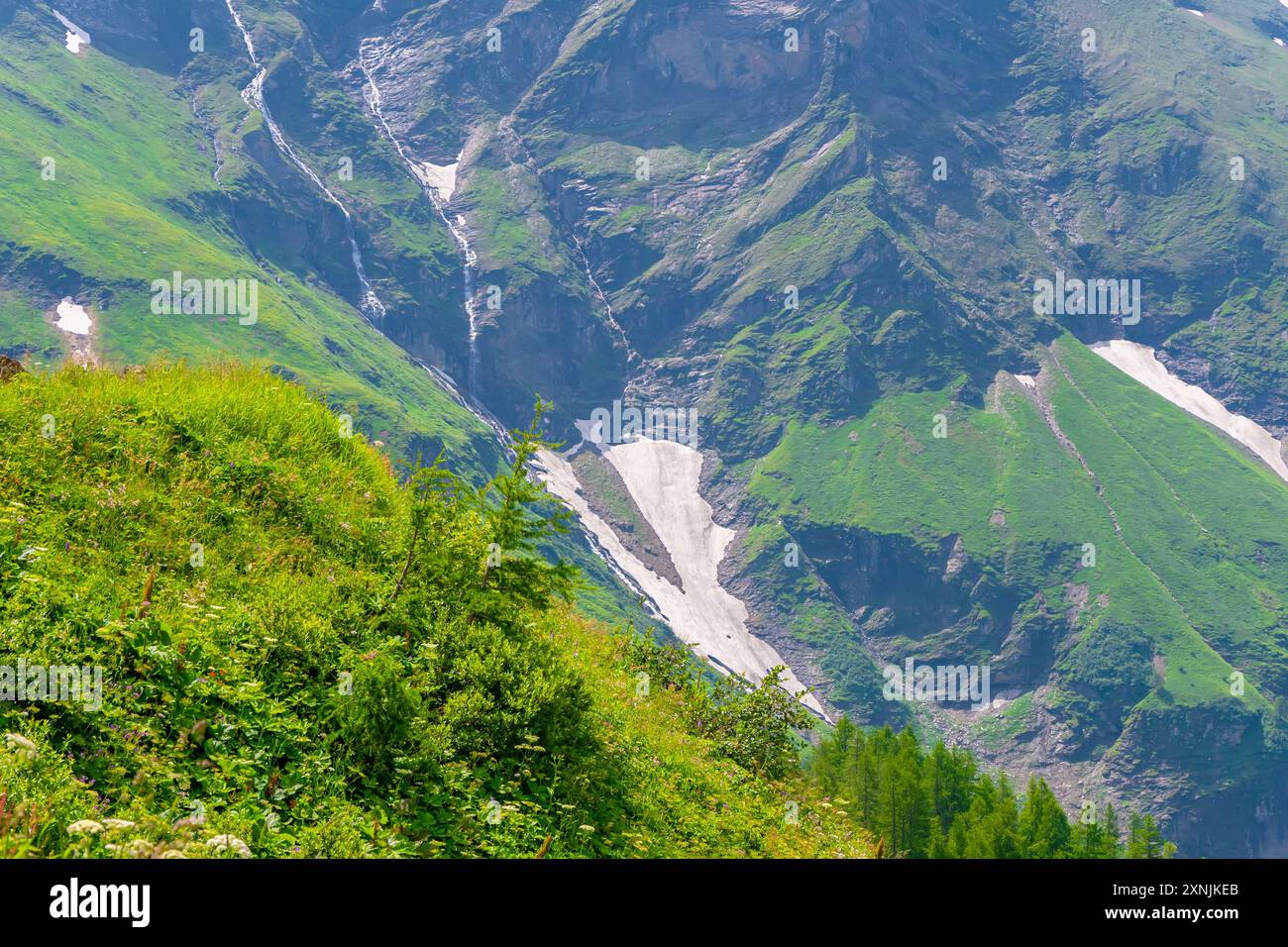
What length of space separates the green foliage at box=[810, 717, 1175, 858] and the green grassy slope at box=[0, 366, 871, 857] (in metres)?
64.6

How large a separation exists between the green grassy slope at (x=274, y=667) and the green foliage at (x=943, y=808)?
64.6 meters

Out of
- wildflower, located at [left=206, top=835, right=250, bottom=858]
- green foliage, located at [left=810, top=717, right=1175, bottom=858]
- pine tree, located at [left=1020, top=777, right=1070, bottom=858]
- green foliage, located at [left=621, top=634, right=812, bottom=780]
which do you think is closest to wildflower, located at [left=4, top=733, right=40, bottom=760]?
wildflower, located at [left=206, top=835, right=250, bottom=858]

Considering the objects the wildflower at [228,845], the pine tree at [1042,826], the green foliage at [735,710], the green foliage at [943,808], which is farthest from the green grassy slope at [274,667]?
the pine tree at [1042,826]

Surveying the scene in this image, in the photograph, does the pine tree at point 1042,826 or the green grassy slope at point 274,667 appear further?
the pine tree at point 1042,826

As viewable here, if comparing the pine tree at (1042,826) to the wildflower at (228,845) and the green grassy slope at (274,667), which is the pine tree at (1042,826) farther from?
the wildflower at (228,845)

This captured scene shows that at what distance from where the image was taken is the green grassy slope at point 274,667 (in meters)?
9.17

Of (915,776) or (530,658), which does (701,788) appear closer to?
(530,658)

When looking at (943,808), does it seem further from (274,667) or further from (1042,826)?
(274,667)

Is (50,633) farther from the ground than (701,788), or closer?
farther from the ground

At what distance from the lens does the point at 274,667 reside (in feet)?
36.7

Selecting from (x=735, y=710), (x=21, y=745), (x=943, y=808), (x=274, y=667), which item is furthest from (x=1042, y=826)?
(x=21, y=745)

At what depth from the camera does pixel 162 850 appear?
24.6 ft
